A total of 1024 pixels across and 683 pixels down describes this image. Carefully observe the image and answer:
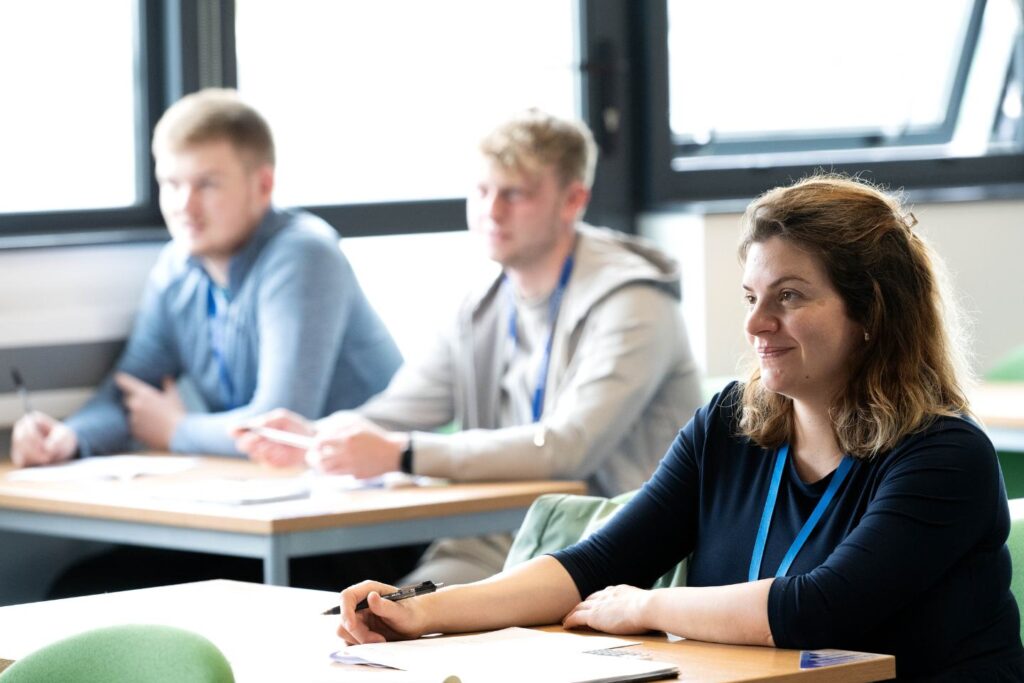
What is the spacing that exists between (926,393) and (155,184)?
10.1ft

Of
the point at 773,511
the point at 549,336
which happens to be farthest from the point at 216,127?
the point at 773,511

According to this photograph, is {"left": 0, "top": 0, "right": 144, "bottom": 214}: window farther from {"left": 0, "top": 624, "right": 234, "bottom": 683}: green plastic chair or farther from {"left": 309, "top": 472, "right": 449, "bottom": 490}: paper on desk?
{"left": 0, "top": 624, "right": 234, "bottom": 683}: green plastic chair

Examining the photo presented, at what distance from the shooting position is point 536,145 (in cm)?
377

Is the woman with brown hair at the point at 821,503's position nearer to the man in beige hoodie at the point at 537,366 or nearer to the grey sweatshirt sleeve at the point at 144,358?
the man in beige hoodie at the point at 537,366

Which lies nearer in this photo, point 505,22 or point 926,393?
point 926,393

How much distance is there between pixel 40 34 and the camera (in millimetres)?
4605

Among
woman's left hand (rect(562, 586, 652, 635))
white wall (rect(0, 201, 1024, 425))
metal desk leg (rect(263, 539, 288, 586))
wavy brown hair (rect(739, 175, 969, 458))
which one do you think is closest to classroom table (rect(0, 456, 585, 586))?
metal desk leg (rect(263, 539, 288, 586))

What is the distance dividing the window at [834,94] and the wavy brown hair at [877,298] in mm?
3265

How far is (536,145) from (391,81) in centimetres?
148

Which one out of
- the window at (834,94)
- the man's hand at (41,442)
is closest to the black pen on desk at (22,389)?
the man's hand at (41,442)

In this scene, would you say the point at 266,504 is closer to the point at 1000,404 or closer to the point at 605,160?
the point at 1000,404

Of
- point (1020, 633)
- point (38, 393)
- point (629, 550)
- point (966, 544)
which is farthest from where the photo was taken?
point (38, 393)

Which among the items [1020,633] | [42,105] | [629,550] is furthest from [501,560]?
[42,105]

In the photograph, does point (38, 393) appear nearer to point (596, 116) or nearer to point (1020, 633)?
point (596, 116)
